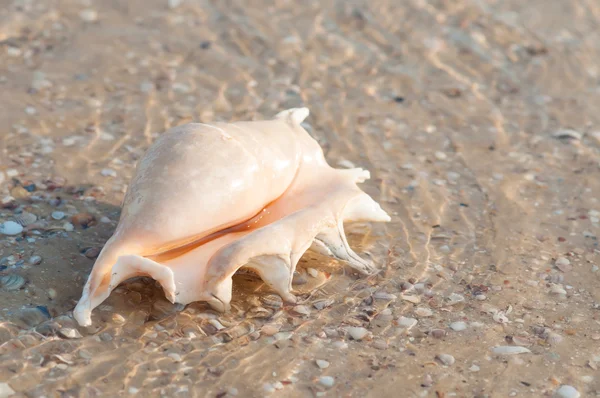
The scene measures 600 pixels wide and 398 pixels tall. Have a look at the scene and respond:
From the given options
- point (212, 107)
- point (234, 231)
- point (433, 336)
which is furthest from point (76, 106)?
point (433, 336)

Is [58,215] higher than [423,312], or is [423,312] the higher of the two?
[423,312]

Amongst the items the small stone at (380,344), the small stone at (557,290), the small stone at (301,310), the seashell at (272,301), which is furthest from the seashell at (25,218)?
the small stone at (557,290)

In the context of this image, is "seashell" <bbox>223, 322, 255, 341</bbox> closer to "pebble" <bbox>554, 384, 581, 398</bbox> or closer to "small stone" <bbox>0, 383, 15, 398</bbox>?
"small stone" <bbox>0, 383, 15, 398</bbox>

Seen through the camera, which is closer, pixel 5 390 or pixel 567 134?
pixel 5 390

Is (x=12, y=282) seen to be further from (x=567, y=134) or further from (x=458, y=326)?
(x=567, y=134)

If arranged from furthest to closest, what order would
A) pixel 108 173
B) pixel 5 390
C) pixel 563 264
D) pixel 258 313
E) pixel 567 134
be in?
pixel 567 134 < pixel 108 173 < pixel 563 264 < pixel 258 313 < pixel 5 390

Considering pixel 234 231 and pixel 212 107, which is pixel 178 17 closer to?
pixel 212 107

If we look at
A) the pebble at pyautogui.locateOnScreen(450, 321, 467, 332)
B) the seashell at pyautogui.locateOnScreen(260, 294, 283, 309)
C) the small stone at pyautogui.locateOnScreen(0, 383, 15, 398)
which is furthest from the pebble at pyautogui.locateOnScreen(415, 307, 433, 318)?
the small stone at pyautogui.locateOnScreen(0, 383, 15, 398)

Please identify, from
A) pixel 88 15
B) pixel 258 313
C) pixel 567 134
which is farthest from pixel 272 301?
pixel 88 15
